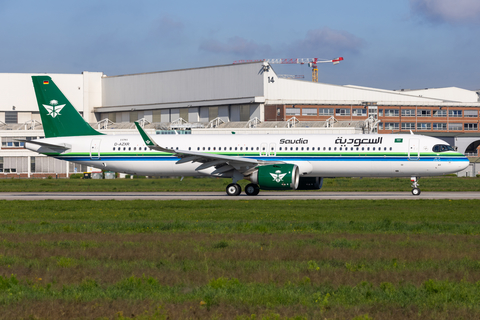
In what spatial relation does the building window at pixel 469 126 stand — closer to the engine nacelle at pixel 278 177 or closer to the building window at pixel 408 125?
the building window at pixel 408 125

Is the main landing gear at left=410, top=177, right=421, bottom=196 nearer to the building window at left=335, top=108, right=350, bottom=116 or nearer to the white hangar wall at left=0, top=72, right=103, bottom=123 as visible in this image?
the building window at left=335, top=108, right=350, bottom=116

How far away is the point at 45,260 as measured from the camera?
480 inches

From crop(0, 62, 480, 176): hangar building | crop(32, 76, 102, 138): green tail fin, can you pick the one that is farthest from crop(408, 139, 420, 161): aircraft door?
crop(0, 62, 480, 176): hangar building

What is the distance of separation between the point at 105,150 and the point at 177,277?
2851 centimetres

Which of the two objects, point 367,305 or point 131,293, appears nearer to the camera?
point 367,305

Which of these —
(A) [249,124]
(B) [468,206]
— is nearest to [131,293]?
(B) [468,206]

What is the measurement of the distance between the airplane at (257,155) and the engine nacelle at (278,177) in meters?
0.06

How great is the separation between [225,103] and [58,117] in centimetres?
6910

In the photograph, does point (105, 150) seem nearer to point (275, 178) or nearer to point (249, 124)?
point (275, 178)

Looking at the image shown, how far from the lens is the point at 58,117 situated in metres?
39.3

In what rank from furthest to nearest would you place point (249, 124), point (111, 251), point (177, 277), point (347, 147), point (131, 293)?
point (249, 124), point (347, 147), point (111, 251), point (177, 277), point (131, 293)

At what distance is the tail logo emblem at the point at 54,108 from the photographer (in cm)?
3928

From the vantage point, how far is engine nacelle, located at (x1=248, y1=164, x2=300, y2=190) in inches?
1270

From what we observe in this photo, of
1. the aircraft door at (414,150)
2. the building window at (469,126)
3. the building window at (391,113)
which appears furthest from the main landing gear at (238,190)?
the building window at (469,126)
